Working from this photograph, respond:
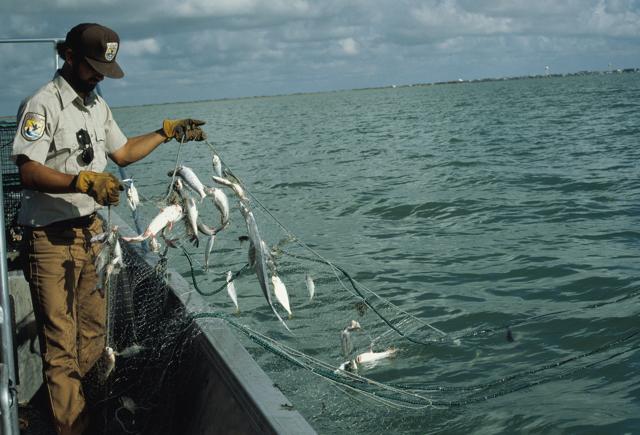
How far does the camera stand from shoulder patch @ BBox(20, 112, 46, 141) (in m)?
3.82

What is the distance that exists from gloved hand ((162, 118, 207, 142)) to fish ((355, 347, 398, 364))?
2.98 m

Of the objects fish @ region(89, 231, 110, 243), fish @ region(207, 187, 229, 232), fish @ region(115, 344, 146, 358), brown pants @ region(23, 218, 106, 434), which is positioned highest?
fish @ region(207, 187, 229, 232)

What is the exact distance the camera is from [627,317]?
25.5ft

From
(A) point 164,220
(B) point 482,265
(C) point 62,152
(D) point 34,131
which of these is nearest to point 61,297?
(A) point 164,220

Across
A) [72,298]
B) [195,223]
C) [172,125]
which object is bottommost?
[72,298]

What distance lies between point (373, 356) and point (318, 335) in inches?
45.5

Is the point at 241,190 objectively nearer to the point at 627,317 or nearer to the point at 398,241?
the point at 627,317

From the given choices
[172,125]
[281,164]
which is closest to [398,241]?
[172,125]

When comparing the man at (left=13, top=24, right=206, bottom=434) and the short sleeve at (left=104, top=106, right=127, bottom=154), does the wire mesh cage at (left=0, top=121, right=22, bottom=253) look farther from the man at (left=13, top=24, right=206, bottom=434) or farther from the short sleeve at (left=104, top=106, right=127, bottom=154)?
the man at (left=13, top=24, right=206, bottom=434)

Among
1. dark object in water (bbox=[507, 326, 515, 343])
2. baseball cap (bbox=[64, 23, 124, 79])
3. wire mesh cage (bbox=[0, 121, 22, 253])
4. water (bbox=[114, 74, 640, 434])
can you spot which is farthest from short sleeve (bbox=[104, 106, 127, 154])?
dark object in water (bbox=[507, 326, 515, 343])

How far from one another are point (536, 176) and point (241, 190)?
15331mm

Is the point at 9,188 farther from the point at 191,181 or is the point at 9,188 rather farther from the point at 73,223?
the point at 191,181

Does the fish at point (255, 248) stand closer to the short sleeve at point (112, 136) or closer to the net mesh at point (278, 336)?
the net mesh at point (278, 336)

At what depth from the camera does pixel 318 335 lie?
7.77 metres
